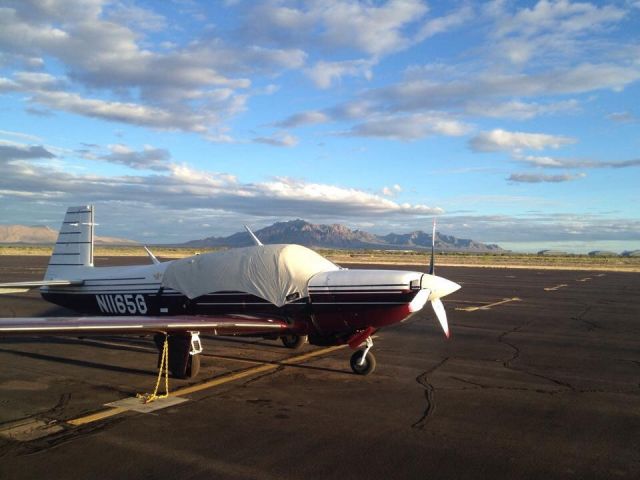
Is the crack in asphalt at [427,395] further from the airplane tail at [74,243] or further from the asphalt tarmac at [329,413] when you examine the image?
the airplane tail at [74,243]

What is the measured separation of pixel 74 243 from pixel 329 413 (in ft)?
29.1

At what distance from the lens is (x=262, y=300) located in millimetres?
9359

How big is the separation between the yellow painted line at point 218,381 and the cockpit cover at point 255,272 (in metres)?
1.27

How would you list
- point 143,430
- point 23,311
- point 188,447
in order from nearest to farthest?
point 188,447 < point 143,430 < point 23,311

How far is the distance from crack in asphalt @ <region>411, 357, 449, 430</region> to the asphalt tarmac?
0.13 ft

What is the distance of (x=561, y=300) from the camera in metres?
22.9

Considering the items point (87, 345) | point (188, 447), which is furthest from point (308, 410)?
point (87, 345)

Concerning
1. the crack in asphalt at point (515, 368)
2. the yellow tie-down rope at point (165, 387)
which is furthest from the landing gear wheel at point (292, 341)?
the crack in asphalt at point (515, 368)

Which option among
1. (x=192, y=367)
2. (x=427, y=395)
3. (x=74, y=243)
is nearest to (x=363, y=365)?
(x=427, y=395)

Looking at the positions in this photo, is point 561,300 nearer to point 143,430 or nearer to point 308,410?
point 308,410

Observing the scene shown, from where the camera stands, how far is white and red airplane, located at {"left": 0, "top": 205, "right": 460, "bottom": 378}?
8.38 meters

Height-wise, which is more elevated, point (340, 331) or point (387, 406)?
point (340, 331)

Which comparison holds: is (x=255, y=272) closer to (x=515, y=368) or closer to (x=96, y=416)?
(x=96, y=416)

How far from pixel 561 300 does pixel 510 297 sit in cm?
219
